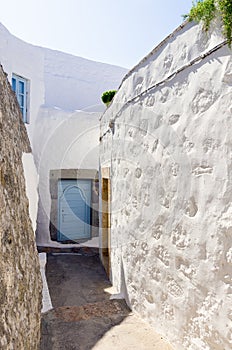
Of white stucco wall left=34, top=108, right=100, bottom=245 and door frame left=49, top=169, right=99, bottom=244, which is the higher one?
white stucco wall left=34, top=108, right=100, bottom=245

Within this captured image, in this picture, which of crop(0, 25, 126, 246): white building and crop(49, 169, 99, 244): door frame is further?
crop(49, 169, 99, 244): door frame

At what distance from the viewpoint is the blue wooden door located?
28.1 feet

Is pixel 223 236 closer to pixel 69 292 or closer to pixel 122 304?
pixel 122 304

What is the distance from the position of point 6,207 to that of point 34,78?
7.40 meters

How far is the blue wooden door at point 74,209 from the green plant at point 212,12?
636 cm

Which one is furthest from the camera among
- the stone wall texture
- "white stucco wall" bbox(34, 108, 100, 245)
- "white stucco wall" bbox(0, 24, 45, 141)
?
"white stucco wall" bbox(34, 108, 100, 245)

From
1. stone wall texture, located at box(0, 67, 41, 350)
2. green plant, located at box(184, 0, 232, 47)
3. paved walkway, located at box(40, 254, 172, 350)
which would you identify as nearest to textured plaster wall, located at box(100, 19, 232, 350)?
green plant, located at box(184, 0, 232, 47)

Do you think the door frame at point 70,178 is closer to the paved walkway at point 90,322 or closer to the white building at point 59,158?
the white building at point 59,158

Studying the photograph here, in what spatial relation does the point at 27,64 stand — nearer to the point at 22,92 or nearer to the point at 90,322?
the point at 22,92

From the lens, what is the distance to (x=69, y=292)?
5.13m

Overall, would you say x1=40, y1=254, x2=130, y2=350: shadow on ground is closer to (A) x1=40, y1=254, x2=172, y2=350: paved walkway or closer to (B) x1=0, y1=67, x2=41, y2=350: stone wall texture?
(A) x1=40, y1=254, x2=172, y2=350: paved walkway

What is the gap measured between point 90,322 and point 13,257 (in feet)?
8.88

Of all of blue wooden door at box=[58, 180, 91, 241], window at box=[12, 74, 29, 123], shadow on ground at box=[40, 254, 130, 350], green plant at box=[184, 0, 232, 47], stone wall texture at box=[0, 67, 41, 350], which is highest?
window at box=[12, 74, 29, 123]

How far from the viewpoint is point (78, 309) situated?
166 inches
